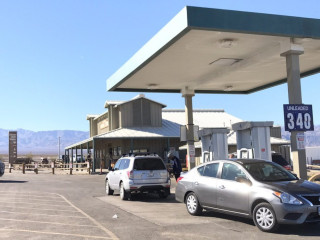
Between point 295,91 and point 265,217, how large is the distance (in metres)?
5.85

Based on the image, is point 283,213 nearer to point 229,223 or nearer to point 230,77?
point 229,223

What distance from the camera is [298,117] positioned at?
42.1 feet

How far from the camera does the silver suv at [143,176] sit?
14.8 m

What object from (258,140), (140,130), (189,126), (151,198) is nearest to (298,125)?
(258,140)

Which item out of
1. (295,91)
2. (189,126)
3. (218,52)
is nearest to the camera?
(295,91)

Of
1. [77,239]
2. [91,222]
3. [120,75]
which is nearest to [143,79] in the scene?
[120,75]

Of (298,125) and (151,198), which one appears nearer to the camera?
(298,125)

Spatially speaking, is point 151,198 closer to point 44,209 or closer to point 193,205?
point 44,209

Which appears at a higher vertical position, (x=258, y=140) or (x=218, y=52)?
(x=218, y=52)

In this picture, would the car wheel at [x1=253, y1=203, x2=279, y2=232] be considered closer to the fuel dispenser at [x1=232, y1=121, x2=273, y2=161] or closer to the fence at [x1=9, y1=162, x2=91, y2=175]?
the fuel dispenser at [x1=232, y1=121, x2=273, y2=161]

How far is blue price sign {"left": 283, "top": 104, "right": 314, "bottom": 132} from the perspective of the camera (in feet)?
41.5

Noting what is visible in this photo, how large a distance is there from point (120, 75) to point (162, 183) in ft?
18.7

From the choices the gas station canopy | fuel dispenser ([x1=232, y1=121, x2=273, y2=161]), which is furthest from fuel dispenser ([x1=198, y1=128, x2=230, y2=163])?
the gas station canopy

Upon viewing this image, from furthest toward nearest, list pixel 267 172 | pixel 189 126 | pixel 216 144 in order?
pixel 189 126
pixel 216 144
pixel 267 172
